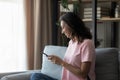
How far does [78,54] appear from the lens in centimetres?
199

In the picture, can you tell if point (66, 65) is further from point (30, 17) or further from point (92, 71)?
point (30, 17)

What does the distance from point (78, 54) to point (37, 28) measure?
138 cm

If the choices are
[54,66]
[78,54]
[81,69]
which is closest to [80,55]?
[78,54]

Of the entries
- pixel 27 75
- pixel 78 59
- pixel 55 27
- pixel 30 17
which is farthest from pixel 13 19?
pixel 78 59

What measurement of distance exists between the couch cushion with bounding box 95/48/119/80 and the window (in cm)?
142

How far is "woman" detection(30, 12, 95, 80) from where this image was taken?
6.29 ft

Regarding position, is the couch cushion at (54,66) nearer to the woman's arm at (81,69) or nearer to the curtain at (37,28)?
the woman's arm at (81,69)

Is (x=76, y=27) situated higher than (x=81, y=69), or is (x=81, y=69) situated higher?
(x=76, y=27)

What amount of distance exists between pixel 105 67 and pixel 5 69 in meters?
1.57

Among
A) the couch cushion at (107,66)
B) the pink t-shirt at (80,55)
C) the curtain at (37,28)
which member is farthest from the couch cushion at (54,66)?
the curtain at (37,28)

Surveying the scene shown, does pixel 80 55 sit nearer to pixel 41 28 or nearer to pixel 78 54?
pixel 78 54

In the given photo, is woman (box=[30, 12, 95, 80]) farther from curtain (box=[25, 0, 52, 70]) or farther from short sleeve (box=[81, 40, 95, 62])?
curtain (box=[25, 0, 52, 70])

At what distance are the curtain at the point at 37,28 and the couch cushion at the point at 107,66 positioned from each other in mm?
1285

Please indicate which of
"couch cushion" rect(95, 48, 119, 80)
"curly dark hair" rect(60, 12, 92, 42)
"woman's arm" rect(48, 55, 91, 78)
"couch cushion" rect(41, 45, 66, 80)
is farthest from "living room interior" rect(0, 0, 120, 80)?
"woman's arm" rect(48, 55, 91, 78)
